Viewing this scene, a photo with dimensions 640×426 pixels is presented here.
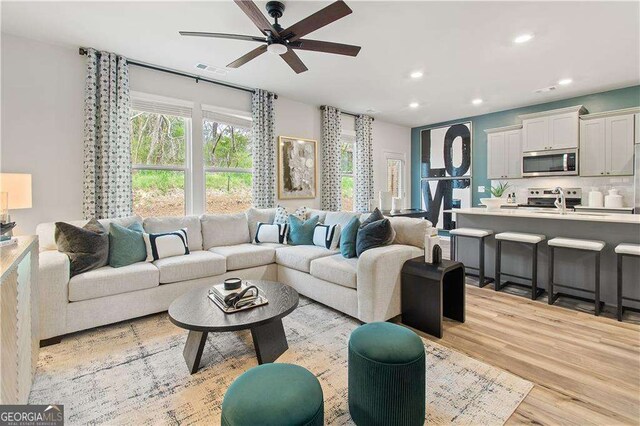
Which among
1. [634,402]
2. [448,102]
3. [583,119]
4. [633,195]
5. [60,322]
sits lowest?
[634,402]

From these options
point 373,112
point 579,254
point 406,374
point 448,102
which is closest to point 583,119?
point 448,102

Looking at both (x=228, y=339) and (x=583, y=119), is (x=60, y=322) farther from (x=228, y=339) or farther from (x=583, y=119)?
(x=583, y=119)

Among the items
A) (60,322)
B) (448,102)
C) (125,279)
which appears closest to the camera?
(60,322)

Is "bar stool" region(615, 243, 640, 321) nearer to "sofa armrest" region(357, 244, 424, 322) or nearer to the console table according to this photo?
"sofa armrest" region(357, 244, 424, 322)

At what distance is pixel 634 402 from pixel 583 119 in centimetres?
497

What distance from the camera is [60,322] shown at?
2.49 metres

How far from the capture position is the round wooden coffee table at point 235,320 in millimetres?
1899

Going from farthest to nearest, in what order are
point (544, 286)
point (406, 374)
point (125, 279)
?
1. point (544, 286)
2. point (125, 279)
3. point (406, 374)

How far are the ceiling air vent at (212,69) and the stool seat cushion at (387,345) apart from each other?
12.4 feet

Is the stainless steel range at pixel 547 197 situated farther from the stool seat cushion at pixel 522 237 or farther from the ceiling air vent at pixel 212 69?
the ceiling air vent at pixel 212 69

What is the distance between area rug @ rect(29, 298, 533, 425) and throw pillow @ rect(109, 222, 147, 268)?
626 mm

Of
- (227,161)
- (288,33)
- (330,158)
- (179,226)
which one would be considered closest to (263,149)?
(227,161)

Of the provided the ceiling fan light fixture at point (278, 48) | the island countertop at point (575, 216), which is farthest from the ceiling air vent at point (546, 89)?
the ceiling fan light fixture at point (278, 48)
